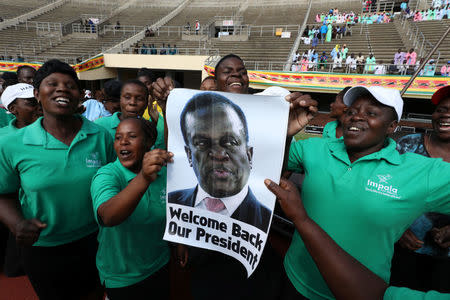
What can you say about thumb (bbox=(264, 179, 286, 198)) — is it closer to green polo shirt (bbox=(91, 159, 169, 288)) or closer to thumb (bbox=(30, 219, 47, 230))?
green polo shirt (bbox=(91, 159, 169, 288))

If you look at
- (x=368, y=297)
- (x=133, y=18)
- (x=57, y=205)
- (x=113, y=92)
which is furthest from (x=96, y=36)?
(x=368, y=297)

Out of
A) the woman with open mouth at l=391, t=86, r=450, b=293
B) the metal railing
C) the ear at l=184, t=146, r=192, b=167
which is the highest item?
the metal railing

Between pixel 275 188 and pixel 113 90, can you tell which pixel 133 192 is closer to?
pixel 275 188

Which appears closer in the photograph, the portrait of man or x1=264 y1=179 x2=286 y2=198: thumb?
x1=264 y1=179 x2=286 y2=198: thumb

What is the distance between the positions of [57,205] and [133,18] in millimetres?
26792

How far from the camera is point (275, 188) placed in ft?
3.51

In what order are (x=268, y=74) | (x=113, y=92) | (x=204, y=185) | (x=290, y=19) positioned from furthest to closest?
(x=290, y=19), (x=268, y=74), (x=113, y=92), (x=204, y=185)

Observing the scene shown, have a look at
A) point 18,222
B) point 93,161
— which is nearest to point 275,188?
point 93,161

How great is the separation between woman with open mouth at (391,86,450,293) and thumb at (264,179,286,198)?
1337 millimetres

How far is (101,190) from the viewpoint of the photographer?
48.9 inches

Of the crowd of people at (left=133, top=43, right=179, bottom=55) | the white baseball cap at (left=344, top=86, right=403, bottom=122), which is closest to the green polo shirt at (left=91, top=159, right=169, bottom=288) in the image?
the white baseball cap at (left=344, top=86, right=403, bottom=122)

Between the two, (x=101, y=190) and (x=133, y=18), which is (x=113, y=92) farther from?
(x=133, y=18)

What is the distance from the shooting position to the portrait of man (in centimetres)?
124

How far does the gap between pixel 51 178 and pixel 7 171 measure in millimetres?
238
